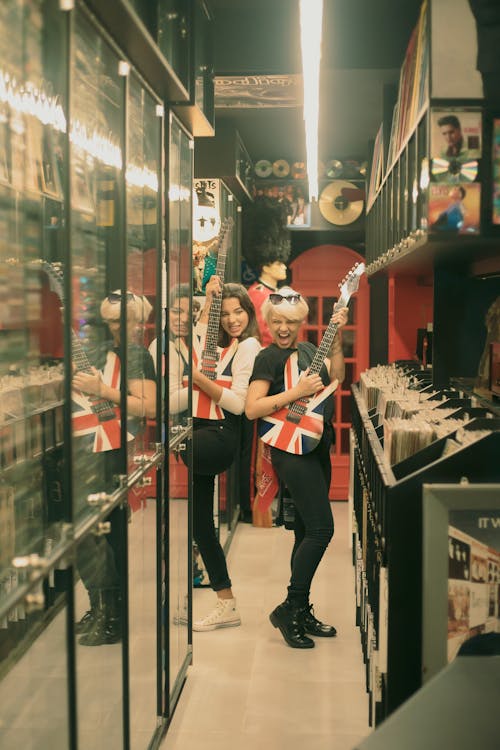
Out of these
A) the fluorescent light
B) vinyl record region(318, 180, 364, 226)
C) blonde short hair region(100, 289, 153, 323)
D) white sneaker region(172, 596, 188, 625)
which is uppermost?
vinyl record region(318, 180, 364, 226)

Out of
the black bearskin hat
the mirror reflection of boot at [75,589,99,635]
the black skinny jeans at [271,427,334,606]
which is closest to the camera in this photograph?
the mirror reflection of boot at [75,589,99,635]

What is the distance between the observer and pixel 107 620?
8.67 ft

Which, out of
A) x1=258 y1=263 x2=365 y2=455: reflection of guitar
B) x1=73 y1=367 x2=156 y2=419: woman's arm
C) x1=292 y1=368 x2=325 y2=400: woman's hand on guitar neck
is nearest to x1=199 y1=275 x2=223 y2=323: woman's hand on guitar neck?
x1=258 y1=263 x2=365 y2=455: reflection of guitar

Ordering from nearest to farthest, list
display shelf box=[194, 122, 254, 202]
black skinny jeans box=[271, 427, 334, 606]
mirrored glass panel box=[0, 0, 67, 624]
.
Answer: mirrored glass panel box=[0, 0, 67, 624] < black skinny jeans box=[271, 427, 334, 606] < display shelf box=[194, 122, 254, 202]

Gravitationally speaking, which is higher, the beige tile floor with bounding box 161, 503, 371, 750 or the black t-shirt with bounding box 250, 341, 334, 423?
the black t-shirt with bounding box 250, 341, 334, 423

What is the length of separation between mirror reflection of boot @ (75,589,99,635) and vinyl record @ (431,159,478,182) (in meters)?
1.93

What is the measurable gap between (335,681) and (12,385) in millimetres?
2445

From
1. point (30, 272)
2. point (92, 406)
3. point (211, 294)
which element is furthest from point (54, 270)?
point (211, 294)

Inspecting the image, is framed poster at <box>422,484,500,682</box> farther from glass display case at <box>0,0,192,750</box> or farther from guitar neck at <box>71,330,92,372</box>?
guitar neck at <box>71,330,92,372</box>

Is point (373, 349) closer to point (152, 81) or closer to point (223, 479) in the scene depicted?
point (223, 479)

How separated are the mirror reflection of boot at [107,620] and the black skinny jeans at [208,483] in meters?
1.95

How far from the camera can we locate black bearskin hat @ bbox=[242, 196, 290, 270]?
7.94 meters

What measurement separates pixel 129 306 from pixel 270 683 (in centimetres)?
208

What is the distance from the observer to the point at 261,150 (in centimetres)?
809
